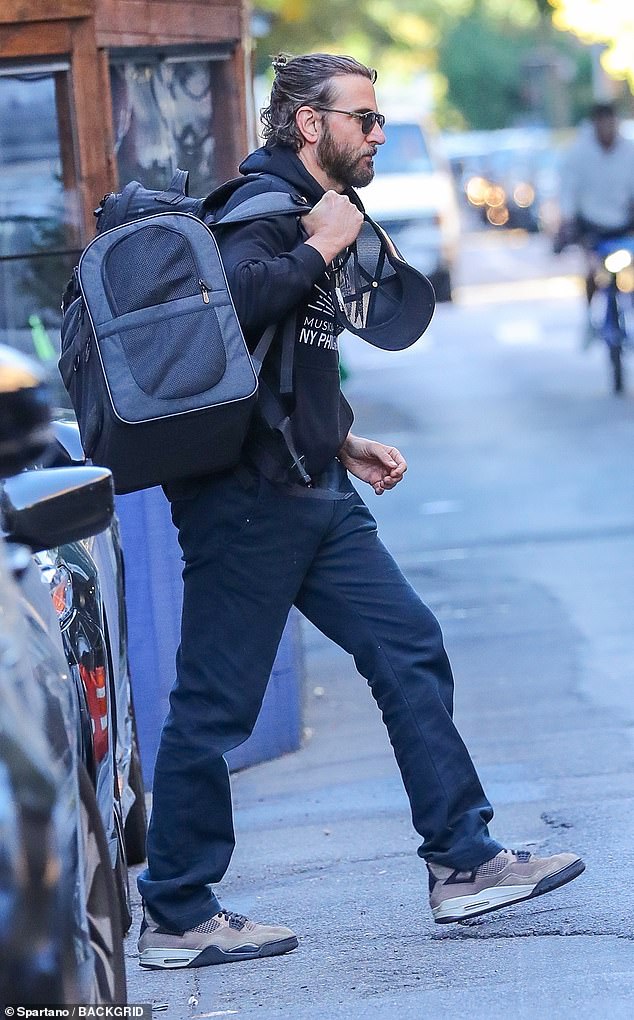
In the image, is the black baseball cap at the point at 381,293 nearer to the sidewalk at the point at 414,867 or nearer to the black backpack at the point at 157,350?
the black backpack at the point at 157,350

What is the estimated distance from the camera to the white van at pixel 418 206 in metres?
21.0

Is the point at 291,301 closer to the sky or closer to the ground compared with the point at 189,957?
closer to the sky

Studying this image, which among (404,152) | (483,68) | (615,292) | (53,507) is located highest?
(53,507)

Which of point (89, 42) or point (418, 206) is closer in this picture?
point (89, 42)

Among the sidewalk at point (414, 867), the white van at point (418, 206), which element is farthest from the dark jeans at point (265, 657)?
the white van at point (418, 206)

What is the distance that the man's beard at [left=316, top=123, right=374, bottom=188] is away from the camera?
4066 mm

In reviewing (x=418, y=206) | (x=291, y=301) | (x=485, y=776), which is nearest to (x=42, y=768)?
(x=291, y=301)

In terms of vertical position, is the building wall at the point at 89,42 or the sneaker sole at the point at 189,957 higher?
the building wall at the point at 89,42

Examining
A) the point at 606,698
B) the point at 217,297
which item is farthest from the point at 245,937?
the point at 606,698

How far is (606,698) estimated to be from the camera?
6426 mm

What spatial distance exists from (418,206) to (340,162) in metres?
17.4

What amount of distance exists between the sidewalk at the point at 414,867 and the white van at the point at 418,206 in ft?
45.4

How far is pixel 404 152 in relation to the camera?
72.6 ft

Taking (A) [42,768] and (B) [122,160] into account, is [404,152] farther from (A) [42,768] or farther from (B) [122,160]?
(A) [42,768]
